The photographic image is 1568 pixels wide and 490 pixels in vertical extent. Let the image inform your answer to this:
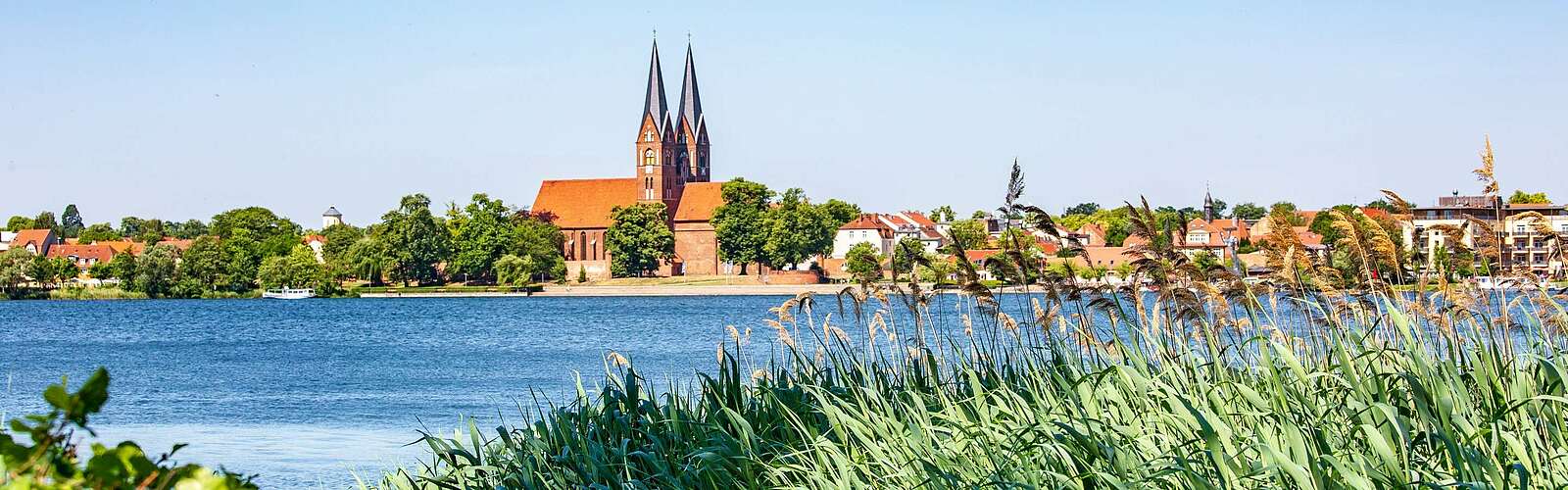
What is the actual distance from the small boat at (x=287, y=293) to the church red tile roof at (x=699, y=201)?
29640mm

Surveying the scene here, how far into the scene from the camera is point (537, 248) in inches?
3676

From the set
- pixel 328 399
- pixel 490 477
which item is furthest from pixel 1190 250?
pixel 328 399

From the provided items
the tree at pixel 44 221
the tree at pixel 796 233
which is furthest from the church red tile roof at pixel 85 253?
the tree at pixel 796 233

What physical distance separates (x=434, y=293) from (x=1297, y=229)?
87102mm

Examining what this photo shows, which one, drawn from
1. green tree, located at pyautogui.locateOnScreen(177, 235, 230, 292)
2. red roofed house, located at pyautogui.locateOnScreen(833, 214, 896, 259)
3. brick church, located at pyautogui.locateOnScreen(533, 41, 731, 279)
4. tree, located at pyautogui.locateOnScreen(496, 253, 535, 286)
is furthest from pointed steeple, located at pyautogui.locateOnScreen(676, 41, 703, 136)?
green tree, located at pyautogui.locateOnScreen(177, 235, 230, 292)

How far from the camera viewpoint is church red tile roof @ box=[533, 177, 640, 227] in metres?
112

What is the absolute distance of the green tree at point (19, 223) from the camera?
151863 mm

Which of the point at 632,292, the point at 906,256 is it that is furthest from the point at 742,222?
the point at 906,256

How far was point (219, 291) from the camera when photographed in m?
86.1

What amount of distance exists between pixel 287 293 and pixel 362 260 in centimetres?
640

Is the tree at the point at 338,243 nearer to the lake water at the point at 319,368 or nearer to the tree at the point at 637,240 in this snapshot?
the tree at the point at 637,240

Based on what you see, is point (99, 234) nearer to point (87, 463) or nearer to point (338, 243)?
point (338, 243)

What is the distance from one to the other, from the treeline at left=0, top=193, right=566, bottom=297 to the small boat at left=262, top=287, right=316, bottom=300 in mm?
382

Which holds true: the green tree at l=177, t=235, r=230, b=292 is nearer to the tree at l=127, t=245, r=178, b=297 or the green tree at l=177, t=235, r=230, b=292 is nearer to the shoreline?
the tree at l=127, t=245, r=178, b=297
